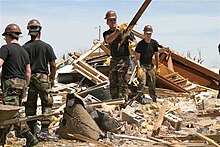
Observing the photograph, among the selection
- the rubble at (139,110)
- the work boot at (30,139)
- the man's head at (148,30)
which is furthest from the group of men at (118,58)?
the work boot at (30,139)

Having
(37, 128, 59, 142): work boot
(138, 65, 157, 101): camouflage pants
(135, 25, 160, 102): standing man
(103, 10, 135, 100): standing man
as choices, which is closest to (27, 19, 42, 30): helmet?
(37, 128, 59, 142): work boot

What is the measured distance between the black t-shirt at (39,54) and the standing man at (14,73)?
658mm

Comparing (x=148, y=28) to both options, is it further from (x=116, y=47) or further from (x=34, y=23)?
(x=34, y=23)

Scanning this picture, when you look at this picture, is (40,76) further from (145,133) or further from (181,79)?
(181,79)

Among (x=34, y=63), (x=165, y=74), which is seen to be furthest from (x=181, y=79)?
(x=34, y=63)

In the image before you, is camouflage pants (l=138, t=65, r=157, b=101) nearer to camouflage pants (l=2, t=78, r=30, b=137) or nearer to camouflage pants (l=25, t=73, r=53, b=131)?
camouflage pants (l=25, t=73, r=53, b=131)

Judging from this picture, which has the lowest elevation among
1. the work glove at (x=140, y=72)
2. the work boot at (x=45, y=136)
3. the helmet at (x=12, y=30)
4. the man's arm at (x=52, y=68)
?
the work boot at (x=45, y=136)

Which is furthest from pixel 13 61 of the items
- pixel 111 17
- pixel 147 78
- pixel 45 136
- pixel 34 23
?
pixel 147 78

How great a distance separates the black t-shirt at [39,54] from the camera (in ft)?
26.7

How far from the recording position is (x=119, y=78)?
36.1ft

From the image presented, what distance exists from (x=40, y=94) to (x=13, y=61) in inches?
41.3

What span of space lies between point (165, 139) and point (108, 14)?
376 cm

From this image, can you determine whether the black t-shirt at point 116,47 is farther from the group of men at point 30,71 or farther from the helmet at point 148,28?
the helmet at point 148,28

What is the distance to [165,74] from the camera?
16.9m
